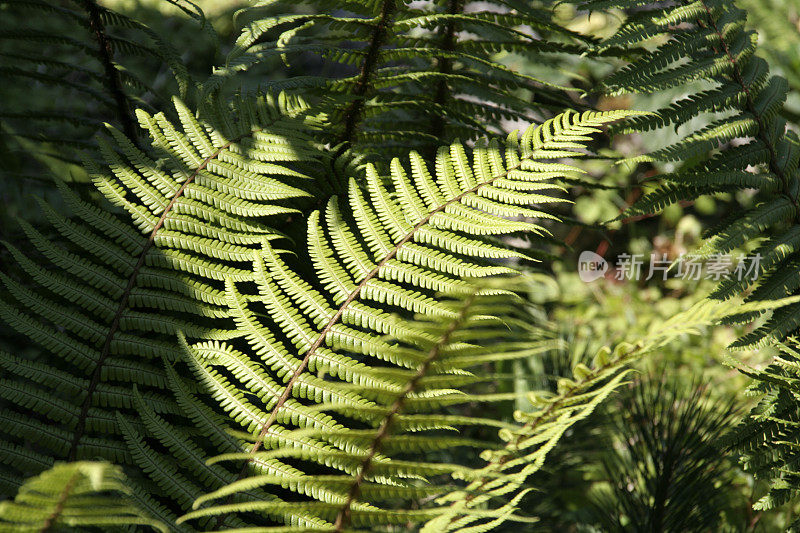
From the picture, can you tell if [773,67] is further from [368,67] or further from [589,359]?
[368,67]

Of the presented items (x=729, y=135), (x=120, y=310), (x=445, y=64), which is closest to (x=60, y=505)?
(x=120, y=310)

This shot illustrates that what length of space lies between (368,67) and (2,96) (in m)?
1.41

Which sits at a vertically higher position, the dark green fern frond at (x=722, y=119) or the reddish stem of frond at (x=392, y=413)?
the dark green fern frond at (x=722, y=119)

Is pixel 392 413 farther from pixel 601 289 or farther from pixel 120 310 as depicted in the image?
pixel 601 289

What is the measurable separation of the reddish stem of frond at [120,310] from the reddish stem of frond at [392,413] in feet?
1.21

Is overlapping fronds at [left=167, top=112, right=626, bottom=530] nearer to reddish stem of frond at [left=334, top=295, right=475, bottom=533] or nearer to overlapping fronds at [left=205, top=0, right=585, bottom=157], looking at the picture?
reddish stem of frond at [left=334, top=295, right=475, bottom=533]

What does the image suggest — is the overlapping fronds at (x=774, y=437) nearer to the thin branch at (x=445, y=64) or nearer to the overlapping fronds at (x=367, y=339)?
the overlapping fronds at (x=367, y=339)

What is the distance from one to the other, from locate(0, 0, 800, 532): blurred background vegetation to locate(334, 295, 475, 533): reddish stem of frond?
0.48 ft

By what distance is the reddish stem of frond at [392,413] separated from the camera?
0.50 meters

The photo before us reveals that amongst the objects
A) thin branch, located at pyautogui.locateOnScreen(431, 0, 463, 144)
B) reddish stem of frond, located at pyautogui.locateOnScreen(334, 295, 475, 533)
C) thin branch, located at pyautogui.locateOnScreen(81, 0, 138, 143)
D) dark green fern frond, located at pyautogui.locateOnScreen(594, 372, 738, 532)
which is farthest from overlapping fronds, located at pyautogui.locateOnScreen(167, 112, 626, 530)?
dark green fern frond, located at pyautogui.locateOnScreen(594, 372, 738, 532)

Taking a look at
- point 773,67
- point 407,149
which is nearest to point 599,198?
point 773,67

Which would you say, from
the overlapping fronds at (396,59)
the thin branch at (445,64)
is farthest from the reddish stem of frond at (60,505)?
the thin branch at (445,64)

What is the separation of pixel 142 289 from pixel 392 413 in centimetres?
43

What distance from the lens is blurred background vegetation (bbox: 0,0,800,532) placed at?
1125mm
